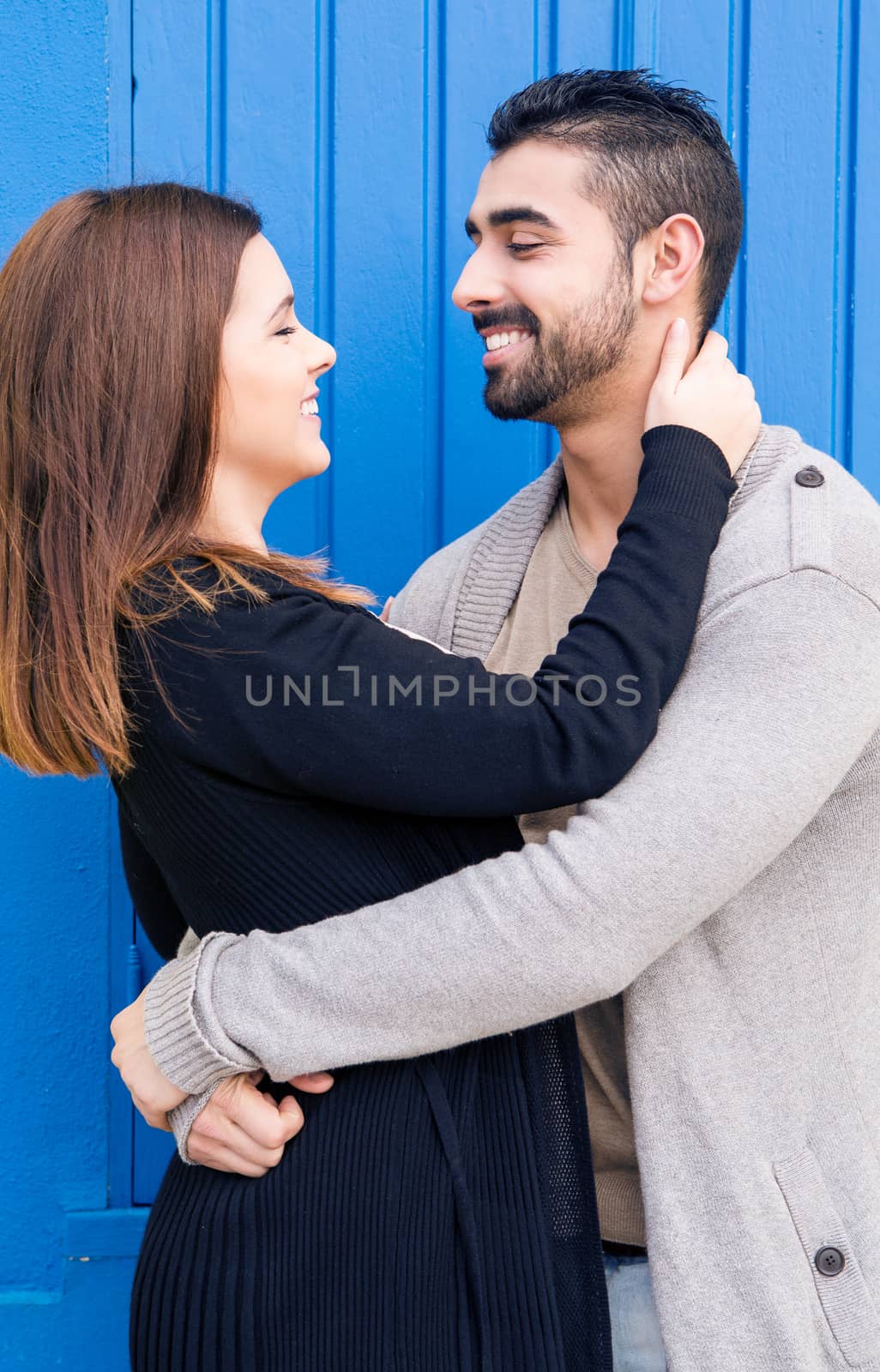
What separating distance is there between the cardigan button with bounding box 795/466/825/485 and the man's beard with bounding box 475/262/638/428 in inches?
15.4

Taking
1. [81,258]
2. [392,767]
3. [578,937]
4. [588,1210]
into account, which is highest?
[81,258]

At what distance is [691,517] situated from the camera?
1.28 metres

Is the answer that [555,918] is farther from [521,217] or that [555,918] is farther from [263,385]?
[521,217]

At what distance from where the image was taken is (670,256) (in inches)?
67.2

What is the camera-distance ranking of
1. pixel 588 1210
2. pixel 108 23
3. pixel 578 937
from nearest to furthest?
pixel 578 937 < pixel 588 1210 < pixel 108 23

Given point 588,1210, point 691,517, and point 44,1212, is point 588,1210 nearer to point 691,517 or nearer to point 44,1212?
point 691,517

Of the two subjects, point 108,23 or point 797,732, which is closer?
point 797,732

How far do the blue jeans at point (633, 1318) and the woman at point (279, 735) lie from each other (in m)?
0.24

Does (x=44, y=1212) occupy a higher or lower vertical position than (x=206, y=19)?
lower

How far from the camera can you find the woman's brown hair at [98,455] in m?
1.21

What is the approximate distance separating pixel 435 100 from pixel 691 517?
1.20 m

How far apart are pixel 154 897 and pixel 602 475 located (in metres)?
0.90

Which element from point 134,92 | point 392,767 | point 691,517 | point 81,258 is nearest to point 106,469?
point 81,258

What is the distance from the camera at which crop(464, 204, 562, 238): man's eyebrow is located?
167 centimetres
